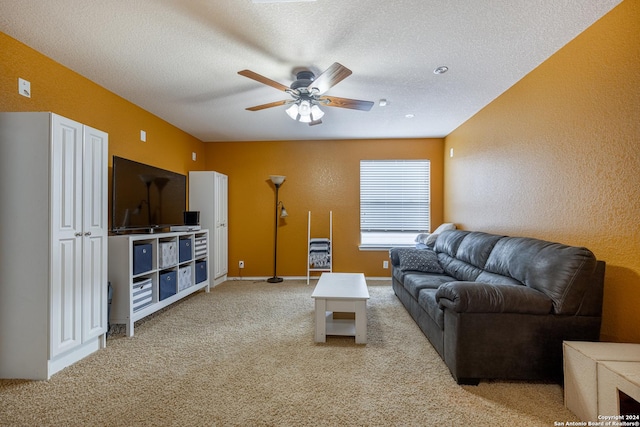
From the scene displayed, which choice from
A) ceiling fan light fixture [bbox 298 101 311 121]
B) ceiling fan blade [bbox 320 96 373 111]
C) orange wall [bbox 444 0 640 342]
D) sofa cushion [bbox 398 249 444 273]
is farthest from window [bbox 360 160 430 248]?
ceiling fan light fixture [bbox 298 101 311 121]

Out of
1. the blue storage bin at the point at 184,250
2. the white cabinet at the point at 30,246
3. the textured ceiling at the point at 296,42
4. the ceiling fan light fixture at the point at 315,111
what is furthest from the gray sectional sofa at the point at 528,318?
the blue storage bin at the point at 184,250

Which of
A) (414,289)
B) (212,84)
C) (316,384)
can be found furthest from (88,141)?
(414,289)

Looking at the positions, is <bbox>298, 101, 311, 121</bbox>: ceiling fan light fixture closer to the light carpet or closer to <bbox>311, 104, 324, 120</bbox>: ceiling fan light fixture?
<bbox>311, 104, 324, 120</bbox>: ceiling fan light fixture

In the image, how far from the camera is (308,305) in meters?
3.53

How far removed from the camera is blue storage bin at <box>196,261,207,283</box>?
12.9 ft

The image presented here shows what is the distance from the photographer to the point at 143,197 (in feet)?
10.4

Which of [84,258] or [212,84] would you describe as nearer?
[84,258]

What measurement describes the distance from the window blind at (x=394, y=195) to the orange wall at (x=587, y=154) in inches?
74.5

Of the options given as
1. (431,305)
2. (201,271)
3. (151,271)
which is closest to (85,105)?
(151,271)

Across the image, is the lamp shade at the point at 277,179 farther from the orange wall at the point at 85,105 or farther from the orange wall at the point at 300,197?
the orange wall at the point at 85,105

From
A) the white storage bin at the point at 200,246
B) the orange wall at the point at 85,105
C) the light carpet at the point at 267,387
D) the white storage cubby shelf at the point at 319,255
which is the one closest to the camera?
the light carpet at the point at 267,387

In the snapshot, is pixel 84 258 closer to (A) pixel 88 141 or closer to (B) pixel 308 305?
(A) pixel 88 141

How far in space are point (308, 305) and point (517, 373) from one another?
88.5 inches

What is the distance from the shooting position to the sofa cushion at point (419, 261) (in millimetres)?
3370
